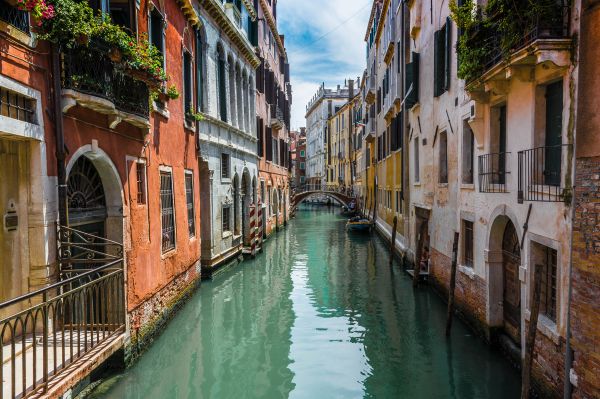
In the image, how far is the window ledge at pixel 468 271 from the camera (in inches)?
328

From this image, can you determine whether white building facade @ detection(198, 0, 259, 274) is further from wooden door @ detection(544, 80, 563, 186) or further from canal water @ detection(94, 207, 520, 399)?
wooden door @ detection(544, 80, 563, 186)

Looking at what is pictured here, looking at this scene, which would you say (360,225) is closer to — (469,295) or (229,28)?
(229,28)

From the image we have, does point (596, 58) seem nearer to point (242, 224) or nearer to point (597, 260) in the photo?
point (597, 260)

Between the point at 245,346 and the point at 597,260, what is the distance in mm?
5748

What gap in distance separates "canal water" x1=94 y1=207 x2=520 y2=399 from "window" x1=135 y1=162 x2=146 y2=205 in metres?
2.52

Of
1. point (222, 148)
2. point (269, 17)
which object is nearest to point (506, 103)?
point (222, 148)

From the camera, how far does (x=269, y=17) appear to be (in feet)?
73.1

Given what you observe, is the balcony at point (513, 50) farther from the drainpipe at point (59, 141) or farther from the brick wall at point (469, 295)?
the drainpipe at point (59, 141)

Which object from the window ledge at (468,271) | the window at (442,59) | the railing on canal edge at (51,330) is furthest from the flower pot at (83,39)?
the window at (442,59)

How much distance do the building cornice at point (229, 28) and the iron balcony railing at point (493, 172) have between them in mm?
8436

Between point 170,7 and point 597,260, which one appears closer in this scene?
point 597,260

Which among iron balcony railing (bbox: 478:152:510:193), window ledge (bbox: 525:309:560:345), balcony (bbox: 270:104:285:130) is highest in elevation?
balcony (bbox: 270:104:285:130)

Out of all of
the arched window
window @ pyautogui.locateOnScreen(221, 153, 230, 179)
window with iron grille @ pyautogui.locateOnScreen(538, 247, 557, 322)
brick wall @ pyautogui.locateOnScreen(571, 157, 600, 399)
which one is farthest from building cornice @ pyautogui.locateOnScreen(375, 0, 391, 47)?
brick wall @ pyautogui.locateOnScreen(571, 157, 600, 399)

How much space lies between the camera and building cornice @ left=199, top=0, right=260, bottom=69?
1220 cm
